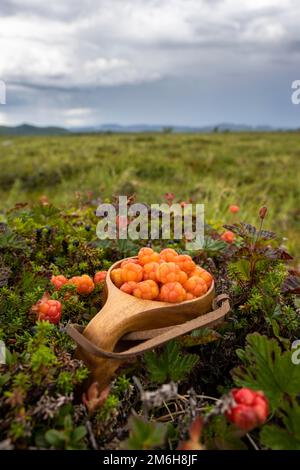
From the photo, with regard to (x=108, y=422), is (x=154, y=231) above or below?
above

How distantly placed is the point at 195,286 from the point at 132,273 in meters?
0.33

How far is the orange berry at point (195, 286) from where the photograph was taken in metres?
2.13

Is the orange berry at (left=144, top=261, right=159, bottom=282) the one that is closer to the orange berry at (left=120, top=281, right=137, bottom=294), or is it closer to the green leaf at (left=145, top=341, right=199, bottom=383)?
the orange berry at (left=120, top=281, right=137, bottom=294)

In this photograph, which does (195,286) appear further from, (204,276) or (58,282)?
(58,282)

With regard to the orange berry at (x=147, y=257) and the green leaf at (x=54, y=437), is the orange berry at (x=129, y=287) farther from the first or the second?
the green leaf at (x=54, y=437)

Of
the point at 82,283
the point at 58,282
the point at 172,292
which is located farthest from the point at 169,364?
the point at 58,282

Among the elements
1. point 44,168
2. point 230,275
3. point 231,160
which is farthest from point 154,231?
point 231,160

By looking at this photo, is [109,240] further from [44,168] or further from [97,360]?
[44,168]

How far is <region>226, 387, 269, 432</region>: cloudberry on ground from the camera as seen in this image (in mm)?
1467

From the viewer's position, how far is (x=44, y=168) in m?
Answer: 14.6

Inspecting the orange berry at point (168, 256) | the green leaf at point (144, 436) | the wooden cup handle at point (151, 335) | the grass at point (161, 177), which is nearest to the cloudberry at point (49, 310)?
the wooden cup handle at point (151, 335)

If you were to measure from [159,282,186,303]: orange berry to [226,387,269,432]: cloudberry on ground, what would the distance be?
0.60 m

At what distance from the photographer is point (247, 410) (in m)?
1.47
